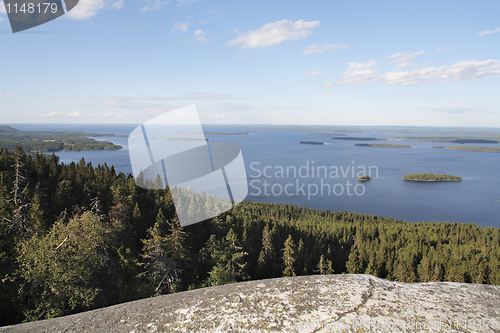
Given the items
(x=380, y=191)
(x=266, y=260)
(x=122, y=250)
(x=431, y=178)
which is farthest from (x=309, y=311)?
(x=431, y=178)

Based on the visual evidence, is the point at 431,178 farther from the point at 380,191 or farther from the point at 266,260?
the point at 266,260

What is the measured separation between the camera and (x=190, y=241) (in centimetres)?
2202

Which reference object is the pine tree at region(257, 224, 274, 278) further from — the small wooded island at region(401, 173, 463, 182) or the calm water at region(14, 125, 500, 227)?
the small wooded island at region(401, 173, 463, 182)

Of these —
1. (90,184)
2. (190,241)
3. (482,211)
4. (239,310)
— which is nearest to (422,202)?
(482,211)

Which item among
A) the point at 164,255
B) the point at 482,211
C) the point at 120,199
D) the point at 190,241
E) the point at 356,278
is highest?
the point at 356,278

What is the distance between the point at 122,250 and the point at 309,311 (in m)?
16.0

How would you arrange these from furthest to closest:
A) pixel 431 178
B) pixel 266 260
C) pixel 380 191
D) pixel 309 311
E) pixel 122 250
Answer: pixel 431 178, pixel 380 191, pixel 266 260, pixel 122 250, pixel 309 311

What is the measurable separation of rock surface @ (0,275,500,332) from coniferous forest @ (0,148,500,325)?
792 cm

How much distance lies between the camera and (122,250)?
16.4m

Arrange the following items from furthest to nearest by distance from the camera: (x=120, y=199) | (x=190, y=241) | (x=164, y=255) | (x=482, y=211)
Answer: (x=482, y=211), (x=190, y=241), (x=120, y=199), (x=164, y=255)

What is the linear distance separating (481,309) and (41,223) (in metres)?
18.3

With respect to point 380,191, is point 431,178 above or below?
above

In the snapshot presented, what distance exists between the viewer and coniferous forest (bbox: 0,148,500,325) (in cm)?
1032

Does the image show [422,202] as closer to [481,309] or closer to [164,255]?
[164,255]
